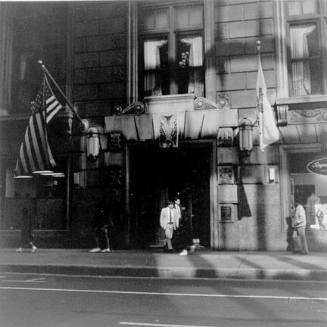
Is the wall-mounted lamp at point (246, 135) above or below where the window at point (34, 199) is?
above

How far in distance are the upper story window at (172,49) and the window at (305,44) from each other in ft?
9.58

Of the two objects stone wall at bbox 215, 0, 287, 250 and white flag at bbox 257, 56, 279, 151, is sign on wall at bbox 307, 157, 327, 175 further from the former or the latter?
white flag at bbox 257, 56, 279, 151

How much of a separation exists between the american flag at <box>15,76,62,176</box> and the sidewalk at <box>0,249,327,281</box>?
2.72 m

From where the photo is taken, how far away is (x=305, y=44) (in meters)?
14.2

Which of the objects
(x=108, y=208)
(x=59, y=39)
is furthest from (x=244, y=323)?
(x=59, y=39)

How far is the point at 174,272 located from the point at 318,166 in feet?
20.1

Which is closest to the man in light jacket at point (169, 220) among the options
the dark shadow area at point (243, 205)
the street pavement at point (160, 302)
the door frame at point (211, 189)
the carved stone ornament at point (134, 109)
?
the door frame at point (211, 189)

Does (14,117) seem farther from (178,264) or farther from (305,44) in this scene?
(305,44)

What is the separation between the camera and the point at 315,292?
306 inches

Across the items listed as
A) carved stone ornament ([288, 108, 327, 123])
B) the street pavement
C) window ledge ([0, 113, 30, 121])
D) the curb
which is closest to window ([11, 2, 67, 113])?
window ledge ([0, 113, 30, 121])

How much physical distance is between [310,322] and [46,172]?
34.9 feet

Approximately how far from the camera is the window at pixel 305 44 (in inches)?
550

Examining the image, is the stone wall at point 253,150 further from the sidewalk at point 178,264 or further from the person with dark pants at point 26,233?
the person with dark pants at point 26,233

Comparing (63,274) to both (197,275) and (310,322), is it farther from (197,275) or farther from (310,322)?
(310,322)
